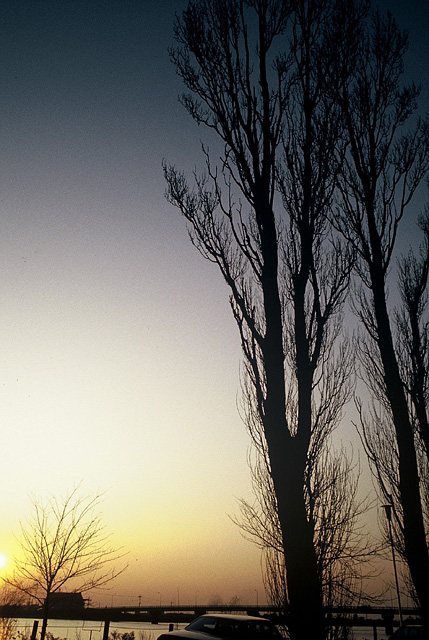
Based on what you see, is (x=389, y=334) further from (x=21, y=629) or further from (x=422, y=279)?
(x=21, y=629)

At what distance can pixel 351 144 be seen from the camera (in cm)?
1080

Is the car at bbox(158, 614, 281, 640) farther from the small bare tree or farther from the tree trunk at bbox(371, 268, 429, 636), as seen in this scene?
the small bare tree

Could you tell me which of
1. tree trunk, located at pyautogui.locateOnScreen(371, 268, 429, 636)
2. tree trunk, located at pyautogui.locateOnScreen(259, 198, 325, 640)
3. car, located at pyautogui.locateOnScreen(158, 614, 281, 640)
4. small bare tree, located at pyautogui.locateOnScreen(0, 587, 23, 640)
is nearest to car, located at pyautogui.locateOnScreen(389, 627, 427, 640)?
tree trunk, located at pyautogui.locateOnScreen(371, 268, 429, 636)

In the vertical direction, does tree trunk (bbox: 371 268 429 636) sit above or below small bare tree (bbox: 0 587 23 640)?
above

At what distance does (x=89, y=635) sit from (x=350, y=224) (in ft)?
43.6

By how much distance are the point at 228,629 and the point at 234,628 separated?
11 cm

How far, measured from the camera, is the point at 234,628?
8352 millimetres

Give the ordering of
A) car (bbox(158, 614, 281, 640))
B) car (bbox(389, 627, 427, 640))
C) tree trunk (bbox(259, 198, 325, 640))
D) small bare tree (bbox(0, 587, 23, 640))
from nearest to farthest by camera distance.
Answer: tree trunk (bbox(259, 198, 325, 640)) < car (bbox(158, 614, 281, 640)) < car (bbox(389, 627, 427, 640)) < small bare tree (bbox(0, 587, 23, 640))

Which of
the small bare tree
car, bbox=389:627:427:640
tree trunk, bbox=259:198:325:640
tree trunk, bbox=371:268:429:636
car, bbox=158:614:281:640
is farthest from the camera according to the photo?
the small bare tree

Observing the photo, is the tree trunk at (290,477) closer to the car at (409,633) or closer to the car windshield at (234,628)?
the car windshield at (234,628)

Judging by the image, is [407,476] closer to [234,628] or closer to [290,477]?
[290,477]

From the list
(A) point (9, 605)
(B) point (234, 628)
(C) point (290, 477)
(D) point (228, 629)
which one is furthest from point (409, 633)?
(A) point (9, 605)

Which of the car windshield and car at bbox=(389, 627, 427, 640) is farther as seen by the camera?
car at bbox=(389, 627, 427, 640)

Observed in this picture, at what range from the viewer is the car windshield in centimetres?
824
